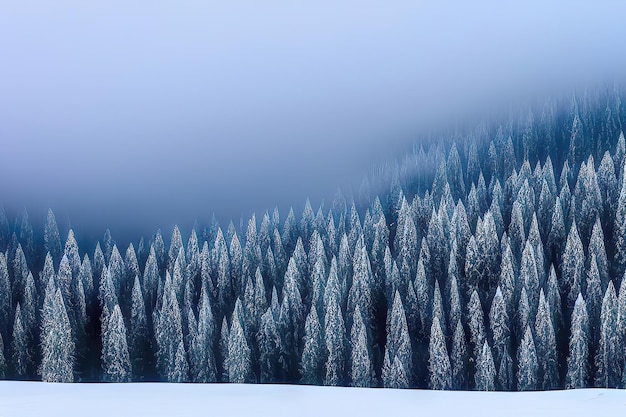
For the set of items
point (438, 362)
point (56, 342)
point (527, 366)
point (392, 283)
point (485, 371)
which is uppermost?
point (392, 283)

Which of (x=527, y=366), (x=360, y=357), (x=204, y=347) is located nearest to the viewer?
(x=527, y=366)

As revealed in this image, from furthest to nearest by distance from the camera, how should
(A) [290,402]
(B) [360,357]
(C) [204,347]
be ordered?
(C) [204,347], (B) [360,357], (A) [290,402]

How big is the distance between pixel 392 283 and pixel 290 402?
45.7ft

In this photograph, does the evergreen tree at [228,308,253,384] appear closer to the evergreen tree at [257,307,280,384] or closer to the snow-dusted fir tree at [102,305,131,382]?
the evergreen tree at [257,307,280,384]

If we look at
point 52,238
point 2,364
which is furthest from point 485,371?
point 2,364

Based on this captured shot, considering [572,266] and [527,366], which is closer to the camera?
[527,366]

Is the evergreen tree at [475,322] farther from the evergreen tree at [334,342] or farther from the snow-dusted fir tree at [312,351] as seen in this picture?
the snow-dusted fir tree at [312,351]

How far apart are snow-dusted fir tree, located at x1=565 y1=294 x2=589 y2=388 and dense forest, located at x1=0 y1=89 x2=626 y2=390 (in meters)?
0.06

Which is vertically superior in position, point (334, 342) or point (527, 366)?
point (334, 342)

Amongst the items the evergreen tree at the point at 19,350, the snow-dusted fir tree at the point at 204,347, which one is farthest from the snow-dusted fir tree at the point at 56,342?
the snow-dusted fir tree at the point at 204,347

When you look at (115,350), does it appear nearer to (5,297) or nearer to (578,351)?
(5,297)

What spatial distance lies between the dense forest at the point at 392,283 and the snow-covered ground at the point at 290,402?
9.02m

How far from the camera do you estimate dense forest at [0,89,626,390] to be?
26.5 metres

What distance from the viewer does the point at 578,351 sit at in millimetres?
24875
